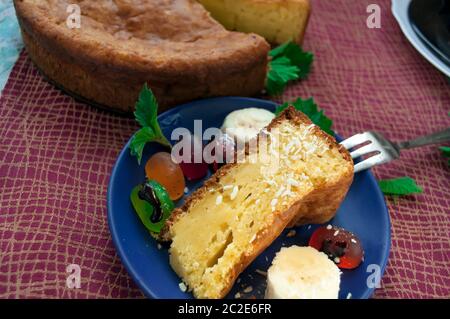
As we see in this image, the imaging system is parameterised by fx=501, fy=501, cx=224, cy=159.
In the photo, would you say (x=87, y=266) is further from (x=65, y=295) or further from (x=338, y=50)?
(x=338, y=50)

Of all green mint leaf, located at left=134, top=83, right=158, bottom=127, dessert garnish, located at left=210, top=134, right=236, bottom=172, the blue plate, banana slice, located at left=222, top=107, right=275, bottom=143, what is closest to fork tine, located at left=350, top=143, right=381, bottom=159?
the blue plate

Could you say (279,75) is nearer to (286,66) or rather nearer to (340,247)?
(286,66)

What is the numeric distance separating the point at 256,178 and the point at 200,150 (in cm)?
36

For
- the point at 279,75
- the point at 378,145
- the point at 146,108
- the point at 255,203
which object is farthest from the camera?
the point at 279,75

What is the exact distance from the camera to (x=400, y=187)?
2.27m

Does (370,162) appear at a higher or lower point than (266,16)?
lower

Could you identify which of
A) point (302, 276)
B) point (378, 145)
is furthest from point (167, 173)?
point (378, 145)

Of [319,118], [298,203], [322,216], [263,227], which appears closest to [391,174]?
[319,118]

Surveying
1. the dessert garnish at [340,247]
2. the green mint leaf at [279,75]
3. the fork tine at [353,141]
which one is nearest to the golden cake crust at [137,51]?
the green mint leaf at [279,75]

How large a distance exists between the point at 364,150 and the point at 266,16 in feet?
3.16

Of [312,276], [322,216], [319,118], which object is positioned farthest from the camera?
[319,118]

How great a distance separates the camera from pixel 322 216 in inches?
77.3

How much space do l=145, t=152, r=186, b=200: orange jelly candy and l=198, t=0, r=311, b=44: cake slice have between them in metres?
1.09

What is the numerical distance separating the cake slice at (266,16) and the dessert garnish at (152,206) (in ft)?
4.17
